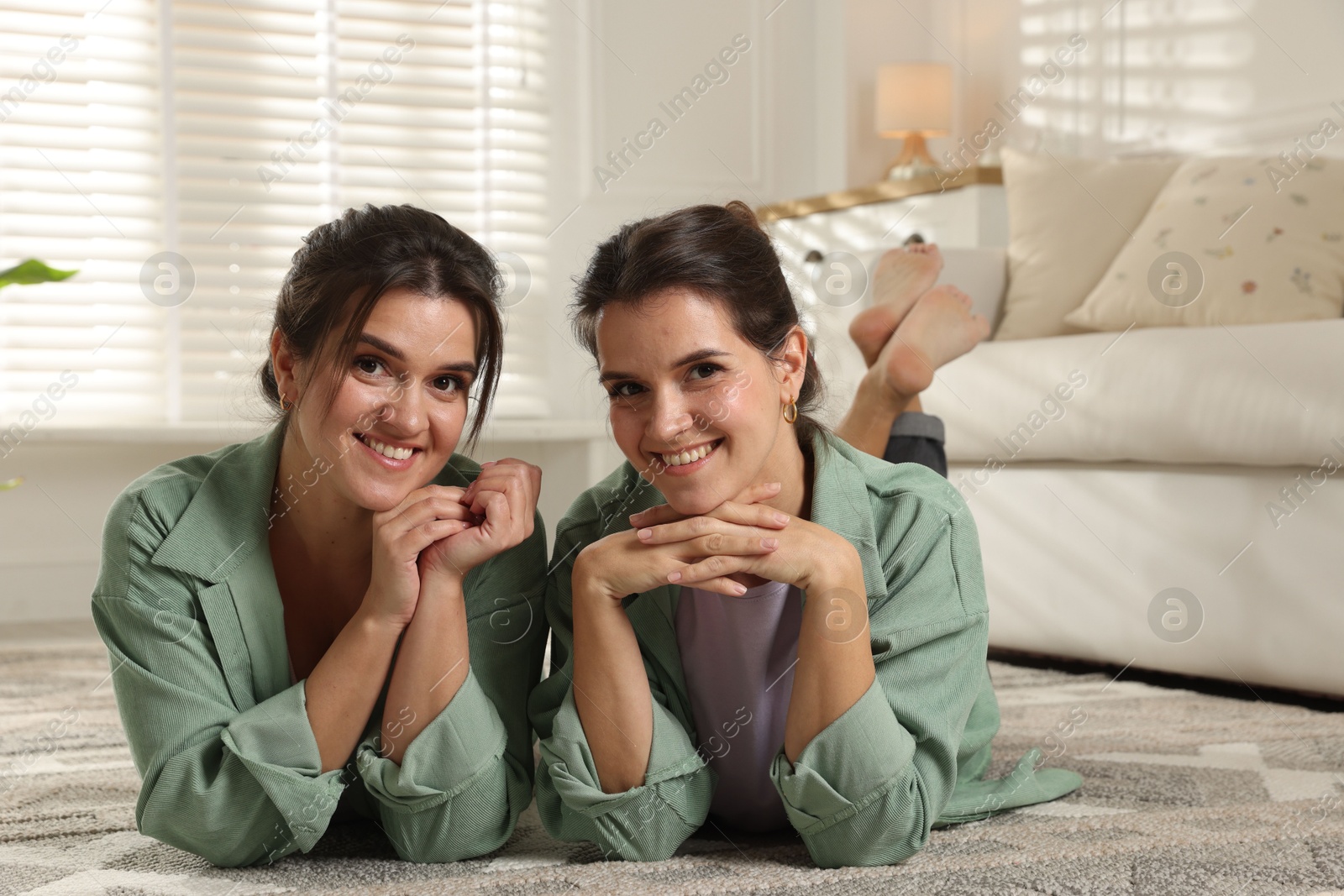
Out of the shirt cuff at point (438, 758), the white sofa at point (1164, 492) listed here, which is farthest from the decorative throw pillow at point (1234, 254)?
the shirt cuff at point (438, 758)

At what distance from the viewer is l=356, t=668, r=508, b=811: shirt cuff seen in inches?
41.1

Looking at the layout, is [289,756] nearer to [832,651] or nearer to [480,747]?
[480,747]

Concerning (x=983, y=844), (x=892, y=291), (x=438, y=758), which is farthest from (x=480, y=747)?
(x=892, y=291)

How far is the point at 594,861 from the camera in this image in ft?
3.60

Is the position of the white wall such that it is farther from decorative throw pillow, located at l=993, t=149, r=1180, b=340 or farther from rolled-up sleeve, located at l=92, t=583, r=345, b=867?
rolled-up sleeve, located at l=92, t=583, r=345, b=867

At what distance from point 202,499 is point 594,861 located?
0.46 metres

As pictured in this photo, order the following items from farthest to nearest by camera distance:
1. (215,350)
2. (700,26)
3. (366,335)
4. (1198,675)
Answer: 1. (700,26)
2. (215,350)
3. (1198,675)
4. (366,335)

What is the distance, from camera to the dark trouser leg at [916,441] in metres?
1.59

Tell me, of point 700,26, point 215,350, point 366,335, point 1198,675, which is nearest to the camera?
point 366,335

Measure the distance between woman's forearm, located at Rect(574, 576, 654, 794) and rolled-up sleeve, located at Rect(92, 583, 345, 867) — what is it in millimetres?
219

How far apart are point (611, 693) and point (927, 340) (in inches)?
31.7

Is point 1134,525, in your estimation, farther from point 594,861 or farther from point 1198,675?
point 594,861

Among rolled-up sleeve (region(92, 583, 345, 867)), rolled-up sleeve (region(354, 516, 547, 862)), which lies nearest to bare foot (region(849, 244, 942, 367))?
rolled-up sleeve (region(354, 516, 547, 862))

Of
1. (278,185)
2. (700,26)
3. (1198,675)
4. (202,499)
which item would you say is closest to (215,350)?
(278,185)
